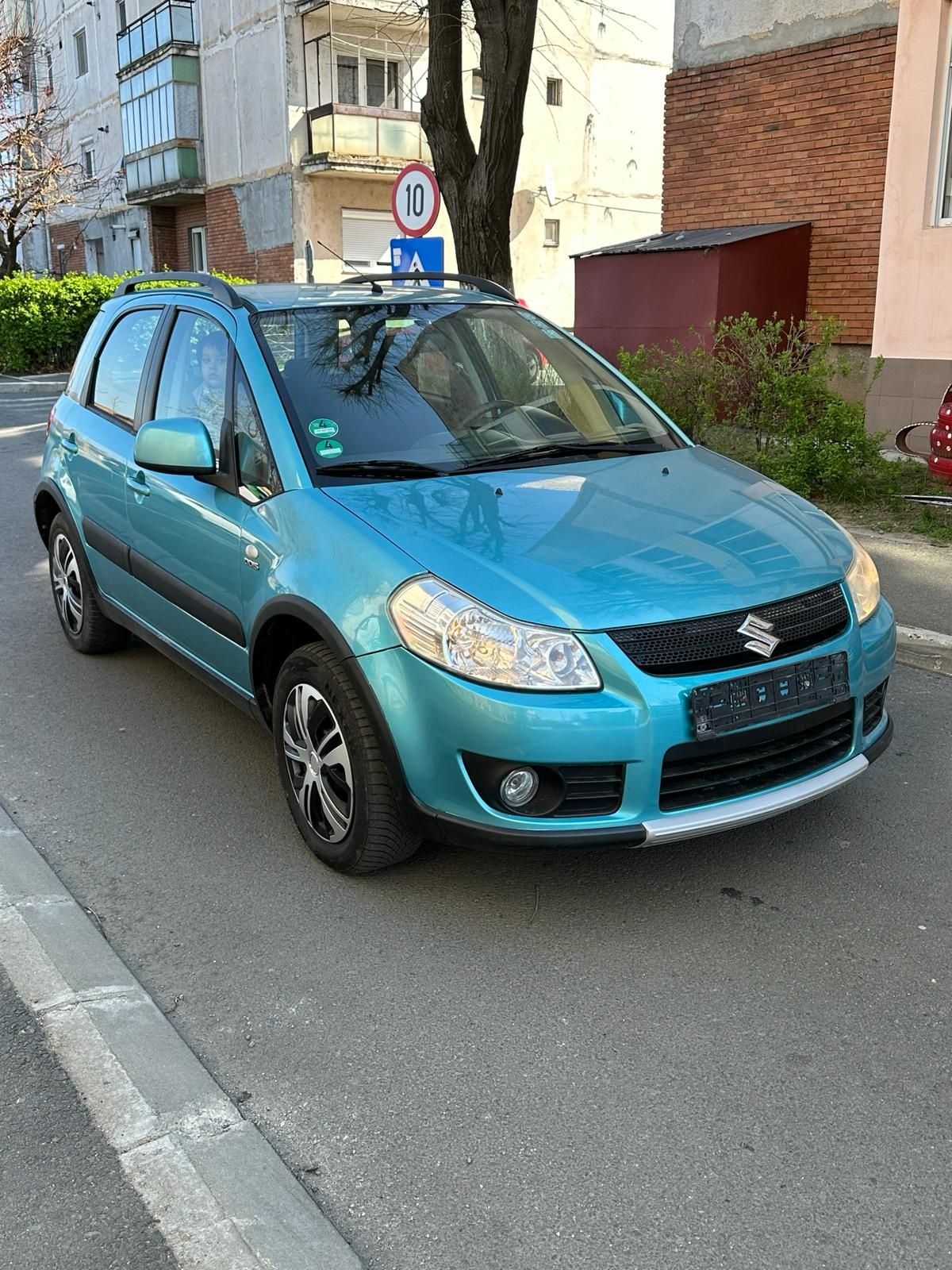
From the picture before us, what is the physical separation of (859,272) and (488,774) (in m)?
10.6

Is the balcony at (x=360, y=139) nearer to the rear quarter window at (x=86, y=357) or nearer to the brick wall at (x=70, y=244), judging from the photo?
the brick wall at (x=70, y=244)

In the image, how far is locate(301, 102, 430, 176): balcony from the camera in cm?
2339

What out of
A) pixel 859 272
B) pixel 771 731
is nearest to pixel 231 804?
pixel 771 731

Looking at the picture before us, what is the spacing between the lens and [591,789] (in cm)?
314

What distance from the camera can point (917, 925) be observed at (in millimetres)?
3350

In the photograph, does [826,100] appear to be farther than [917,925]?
Yes

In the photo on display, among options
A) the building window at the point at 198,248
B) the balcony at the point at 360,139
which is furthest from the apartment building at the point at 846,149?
the building window at the point at 198,248

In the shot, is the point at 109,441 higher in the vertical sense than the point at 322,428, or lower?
lower

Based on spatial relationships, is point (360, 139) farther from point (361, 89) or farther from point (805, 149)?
point (805, 149)

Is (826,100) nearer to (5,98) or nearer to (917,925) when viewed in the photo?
(917,925)

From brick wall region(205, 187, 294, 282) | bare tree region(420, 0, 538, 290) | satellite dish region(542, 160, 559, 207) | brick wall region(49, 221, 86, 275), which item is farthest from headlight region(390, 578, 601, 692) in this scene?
brick wall region(49, 221, 86, 275)

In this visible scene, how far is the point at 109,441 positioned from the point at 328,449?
68.2 inches

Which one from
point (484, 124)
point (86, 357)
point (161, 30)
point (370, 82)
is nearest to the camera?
point (86, 357)

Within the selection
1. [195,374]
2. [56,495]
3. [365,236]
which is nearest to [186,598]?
[195,374]
